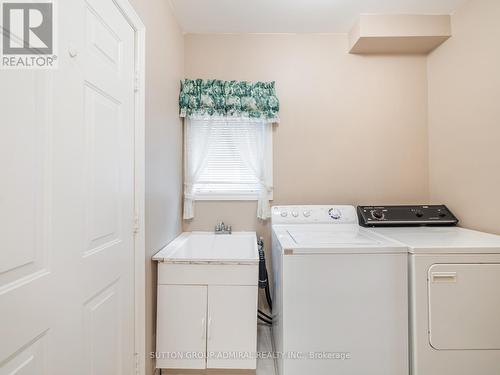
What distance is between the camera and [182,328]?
1.54 meters

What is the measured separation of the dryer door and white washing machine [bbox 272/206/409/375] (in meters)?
0.16

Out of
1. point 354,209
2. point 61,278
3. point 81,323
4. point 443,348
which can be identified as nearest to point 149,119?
point 61,278

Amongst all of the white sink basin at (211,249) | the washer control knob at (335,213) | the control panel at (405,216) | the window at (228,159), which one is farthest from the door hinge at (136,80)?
the control panel at (405,216)

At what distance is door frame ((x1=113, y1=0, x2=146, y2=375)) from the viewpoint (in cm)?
137

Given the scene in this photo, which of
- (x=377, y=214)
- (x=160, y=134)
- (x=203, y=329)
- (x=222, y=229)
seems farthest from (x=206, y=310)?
(x=377, y=214)

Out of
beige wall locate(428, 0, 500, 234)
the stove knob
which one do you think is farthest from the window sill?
beige wall locate(428, 0, 500, 234)

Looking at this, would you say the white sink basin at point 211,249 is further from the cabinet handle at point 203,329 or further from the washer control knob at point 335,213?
the washer control knob at point 335,213

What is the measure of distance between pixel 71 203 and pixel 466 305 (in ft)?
6.47

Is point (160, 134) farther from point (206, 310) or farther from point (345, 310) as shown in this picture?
point (345, 310)

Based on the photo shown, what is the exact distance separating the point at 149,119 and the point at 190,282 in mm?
1068

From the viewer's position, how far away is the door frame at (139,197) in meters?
1.37

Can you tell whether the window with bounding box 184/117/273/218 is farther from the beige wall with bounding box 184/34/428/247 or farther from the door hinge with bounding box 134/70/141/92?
the door hinge with bounding box 134/70/141/92

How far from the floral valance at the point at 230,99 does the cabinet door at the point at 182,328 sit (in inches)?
58.8

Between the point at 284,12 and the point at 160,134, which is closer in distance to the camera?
the point at 160,134
